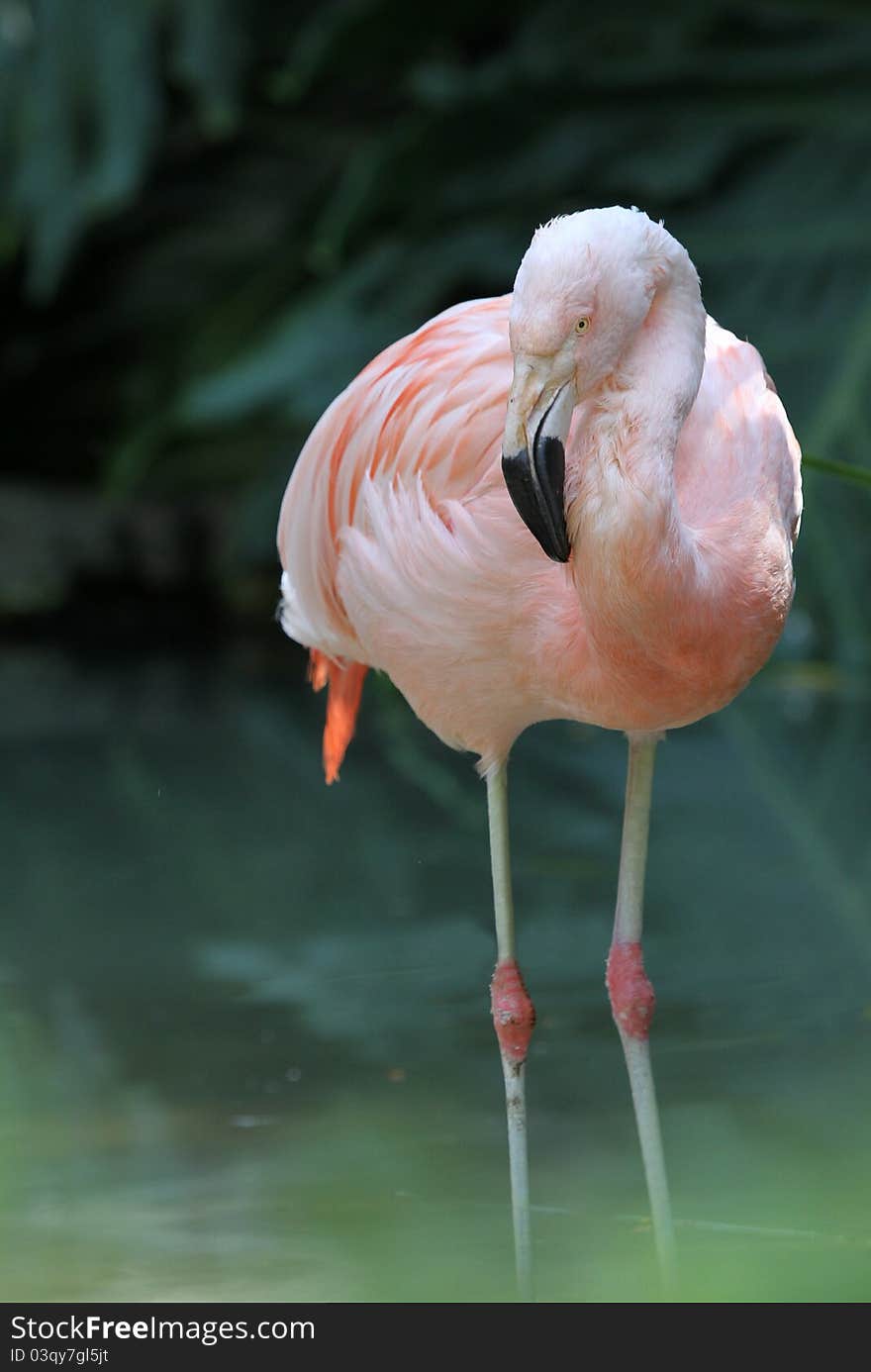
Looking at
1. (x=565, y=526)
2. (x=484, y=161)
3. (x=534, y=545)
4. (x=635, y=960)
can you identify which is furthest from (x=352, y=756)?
(x=565, y=526)

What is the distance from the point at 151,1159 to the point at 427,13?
5.11m

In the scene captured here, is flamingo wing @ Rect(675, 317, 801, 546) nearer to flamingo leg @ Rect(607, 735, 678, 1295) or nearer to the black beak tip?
the black beak tip

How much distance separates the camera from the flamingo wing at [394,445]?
2.38 metres

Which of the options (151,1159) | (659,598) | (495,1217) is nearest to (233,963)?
(151,1159)

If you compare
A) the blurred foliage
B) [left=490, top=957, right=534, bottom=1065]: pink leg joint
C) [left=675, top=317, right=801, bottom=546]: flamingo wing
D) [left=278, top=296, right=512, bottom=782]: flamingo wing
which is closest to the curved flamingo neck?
[left=675, top=317, right=801, bottom=546]: flamingo wing

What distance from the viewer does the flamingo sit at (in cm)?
198

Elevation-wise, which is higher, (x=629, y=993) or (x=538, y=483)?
(x=538, y=483)

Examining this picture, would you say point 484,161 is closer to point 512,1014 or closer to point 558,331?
point 512,1014

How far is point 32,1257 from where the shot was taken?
91.4 inches

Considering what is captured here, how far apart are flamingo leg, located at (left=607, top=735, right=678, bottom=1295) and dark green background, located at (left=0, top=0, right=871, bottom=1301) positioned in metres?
0.14

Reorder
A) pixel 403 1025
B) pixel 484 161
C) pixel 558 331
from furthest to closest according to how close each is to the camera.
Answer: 1. pixel 484 161
2. pixel 403 1025
3. pixel 558 331

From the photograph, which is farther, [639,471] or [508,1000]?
[508,1000]

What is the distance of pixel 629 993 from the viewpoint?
2.57 metres

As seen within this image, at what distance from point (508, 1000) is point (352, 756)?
9.24 feet
